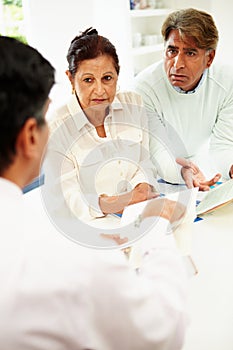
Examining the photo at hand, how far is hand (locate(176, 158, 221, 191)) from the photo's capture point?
1381 millimetres

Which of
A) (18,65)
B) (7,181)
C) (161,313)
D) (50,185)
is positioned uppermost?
(18,65)

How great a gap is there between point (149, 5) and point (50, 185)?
267cm

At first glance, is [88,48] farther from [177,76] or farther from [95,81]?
[177,76]

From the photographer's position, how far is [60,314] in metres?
0.56

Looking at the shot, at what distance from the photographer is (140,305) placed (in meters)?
0.60

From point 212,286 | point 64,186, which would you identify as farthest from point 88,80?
point 212,286

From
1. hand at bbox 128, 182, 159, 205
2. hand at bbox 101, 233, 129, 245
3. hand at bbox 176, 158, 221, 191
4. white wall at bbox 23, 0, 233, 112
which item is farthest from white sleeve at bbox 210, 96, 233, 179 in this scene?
white wall at bbox 23, 0, 233, 112

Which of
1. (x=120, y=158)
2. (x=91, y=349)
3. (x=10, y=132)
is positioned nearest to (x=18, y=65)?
(x=10, y=132)

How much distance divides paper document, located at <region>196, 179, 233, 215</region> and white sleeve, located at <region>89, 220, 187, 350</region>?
59 cm

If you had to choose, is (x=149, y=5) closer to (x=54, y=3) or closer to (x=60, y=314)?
(x=54, y=3)

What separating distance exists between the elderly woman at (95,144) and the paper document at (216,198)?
0.48 ft

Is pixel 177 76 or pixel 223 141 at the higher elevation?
pixel 177 76

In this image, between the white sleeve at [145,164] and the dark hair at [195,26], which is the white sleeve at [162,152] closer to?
the white sleeve at [145,164]

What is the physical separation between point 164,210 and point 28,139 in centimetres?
37
